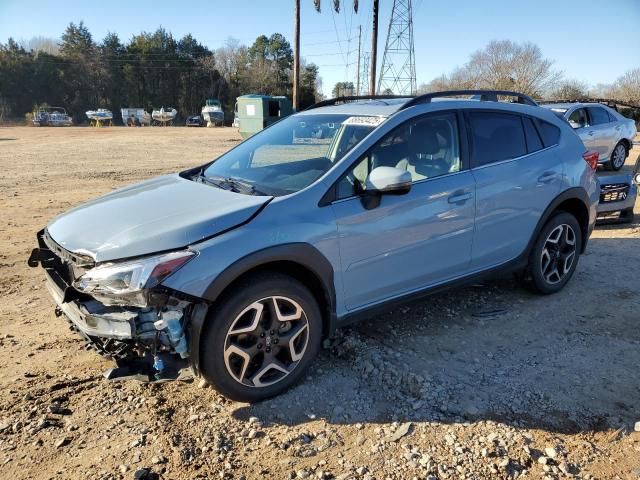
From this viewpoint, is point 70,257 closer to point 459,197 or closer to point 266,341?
point 266,341

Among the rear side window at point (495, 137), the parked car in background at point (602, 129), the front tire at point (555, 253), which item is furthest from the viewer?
the parked car in background at point (602, 129)

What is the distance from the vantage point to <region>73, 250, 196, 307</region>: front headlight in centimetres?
262

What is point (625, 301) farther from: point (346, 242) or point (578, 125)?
point (578, 125)

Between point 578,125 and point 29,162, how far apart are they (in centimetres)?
1629

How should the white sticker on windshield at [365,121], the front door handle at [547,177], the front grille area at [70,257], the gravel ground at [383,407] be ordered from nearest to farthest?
the gravel ground at [383,407], the front grille area at [70,257], the white sticker on windshield at [365,121], the front door handle at [547,177]

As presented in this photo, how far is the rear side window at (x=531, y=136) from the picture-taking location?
446 centimetres

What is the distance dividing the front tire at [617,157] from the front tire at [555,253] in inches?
405

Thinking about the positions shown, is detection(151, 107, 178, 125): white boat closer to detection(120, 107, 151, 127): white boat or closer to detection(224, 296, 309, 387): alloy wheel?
detection(120, 107, 151, 127): white boat

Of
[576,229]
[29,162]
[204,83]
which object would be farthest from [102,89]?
[576,229]

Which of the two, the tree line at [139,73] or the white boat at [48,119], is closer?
the white boat at [48,119]

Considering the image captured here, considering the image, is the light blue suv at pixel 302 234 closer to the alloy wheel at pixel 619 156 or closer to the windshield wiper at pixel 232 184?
the windshield wiper at pixel 232 184

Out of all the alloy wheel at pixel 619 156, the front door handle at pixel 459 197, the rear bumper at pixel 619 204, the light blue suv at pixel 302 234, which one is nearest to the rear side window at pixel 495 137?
the light blue suv at pixel 302 234

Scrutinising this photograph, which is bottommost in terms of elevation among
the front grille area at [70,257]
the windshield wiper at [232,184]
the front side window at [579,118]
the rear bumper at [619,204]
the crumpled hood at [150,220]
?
the rear bumper at [619,204]

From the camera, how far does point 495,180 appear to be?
159 inches
